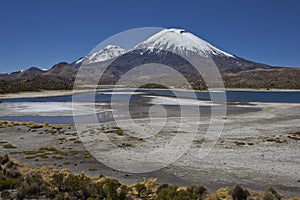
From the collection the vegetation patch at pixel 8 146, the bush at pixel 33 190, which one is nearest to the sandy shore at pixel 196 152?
the vegetation patch at pixel 8 146

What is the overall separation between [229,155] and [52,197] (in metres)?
11.5

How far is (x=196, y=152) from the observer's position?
19.3 metres

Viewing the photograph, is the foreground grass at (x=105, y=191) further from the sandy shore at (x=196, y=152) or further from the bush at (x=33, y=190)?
the sandy shore at (x=196, y=152)

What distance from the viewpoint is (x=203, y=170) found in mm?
15242

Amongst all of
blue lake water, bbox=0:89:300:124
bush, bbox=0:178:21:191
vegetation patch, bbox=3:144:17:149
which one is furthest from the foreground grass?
blue lake water, bbox=0:89:300:124

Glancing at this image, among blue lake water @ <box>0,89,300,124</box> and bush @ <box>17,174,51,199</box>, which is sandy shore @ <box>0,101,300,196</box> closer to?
bush @ <box>17,174,51,199</box>

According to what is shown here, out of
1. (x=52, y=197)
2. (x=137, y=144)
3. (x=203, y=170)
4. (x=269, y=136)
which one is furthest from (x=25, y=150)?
(x=269, y=136)

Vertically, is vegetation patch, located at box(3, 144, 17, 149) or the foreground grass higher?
vegetation patch, located at box(3, 144, 17, 149)

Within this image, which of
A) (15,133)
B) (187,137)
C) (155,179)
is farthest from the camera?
(15,133)

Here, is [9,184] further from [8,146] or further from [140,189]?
[8,146]

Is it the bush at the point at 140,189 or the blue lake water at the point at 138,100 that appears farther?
the blue lake water at the point at 138,100

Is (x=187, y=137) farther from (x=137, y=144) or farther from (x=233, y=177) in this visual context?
(x=233, y=177)

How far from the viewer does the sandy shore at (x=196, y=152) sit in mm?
13891

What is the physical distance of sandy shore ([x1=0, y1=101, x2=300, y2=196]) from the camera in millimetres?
13891
